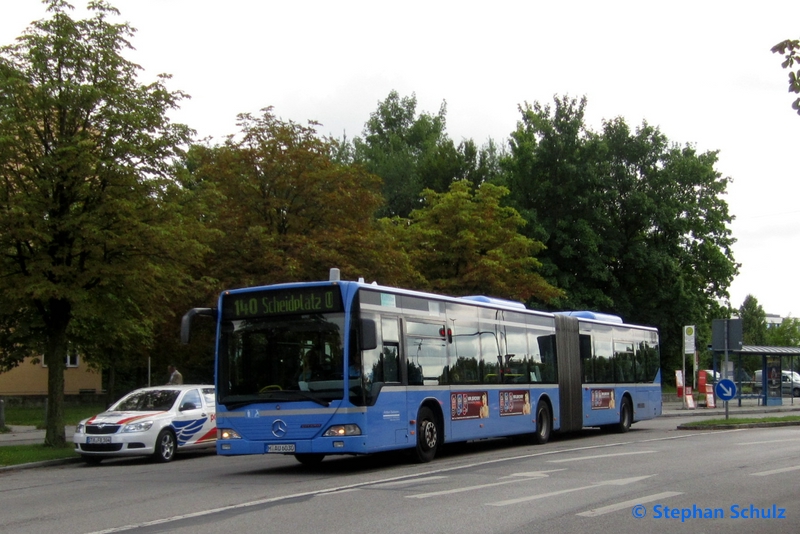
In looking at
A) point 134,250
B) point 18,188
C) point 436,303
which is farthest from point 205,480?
point 18,188

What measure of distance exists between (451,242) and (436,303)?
2243 centimetres

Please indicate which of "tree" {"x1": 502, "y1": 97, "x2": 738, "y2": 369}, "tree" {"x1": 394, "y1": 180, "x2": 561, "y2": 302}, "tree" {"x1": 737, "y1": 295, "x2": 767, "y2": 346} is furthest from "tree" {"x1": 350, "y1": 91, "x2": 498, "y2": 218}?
"tree" {"x1": 737, "y1": 295, "x2": 767, "y2": 346}

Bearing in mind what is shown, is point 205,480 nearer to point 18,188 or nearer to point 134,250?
point 134,250

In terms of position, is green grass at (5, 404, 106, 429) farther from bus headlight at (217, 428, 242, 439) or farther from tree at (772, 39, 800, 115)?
tree at (772, 39, 800, 115)

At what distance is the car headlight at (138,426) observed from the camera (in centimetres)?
1917

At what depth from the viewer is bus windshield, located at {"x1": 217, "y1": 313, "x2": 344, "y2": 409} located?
14.9 meters

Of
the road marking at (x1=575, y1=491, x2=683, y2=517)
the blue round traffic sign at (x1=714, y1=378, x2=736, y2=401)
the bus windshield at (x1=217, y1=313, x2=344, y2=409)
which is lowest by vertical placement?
the road marking at (x1=575, y1=491, x2=683, y2=517)

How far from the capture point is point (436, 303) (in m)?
17.5

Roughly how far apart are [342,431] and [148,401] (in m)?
7.40

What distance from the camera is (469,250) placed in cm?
3950

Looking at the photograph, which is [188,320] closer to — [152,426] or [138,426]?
[138,426]

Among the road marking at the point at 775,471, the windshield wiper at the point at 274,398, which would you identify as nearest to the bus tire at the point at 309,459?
the windshield wiper at the point at 274,398

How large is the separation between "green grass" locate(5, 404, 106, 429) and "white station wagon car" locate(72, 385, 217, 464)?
466 inches

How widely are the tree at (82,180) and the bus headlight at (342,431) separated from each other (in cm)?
704
